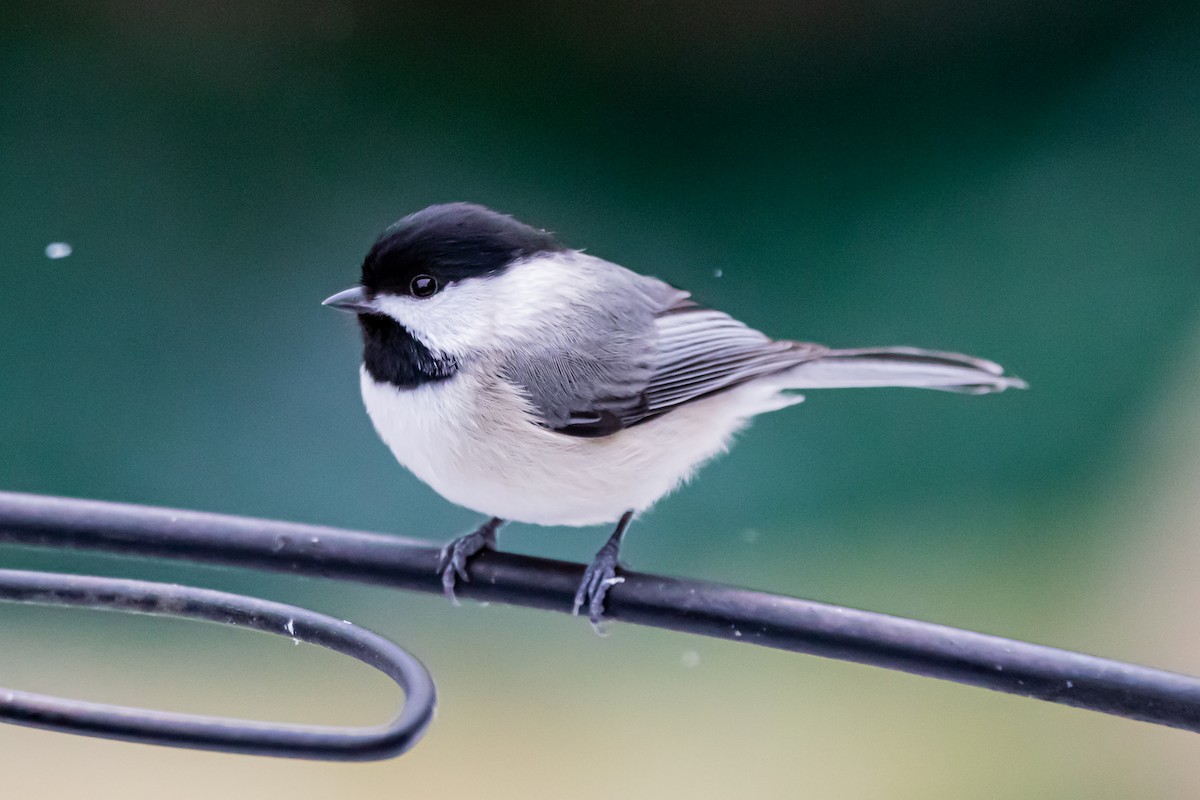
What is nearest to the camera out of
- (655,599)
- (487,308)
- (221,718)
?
(221,718)

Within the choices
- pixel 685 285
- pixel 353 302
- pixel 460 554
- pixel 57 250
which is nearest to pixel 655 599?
pixel 460 554

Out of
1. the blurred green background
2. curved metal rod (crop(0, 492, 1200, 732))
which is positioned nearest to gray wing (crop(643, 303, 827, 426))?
curved metal rod (crop(0, 492, 1200, 732))

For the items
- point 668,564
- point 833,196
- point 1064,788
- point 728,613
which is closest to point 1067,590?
point 1064,788

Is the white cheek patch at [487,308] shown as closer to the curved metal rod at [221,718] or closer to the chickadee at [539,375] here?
the chickadee at [539,375]

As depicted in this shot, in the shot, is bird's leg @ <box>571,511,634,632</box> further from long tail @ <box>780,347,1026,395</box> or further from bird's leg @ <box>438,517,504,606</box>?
long tail @ <box>780,347,1026,395</box>

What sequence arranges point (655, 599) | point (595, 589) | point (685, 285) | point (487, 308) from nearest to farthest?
point (655, 599) → point (595, 589) → point (487, 308) → point (685, 285)

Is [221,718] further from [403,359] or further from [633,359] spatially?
[633,359]

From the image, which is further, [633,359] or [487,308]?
[633,359]

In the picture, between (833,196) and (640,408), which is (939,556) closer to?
(833,196)
